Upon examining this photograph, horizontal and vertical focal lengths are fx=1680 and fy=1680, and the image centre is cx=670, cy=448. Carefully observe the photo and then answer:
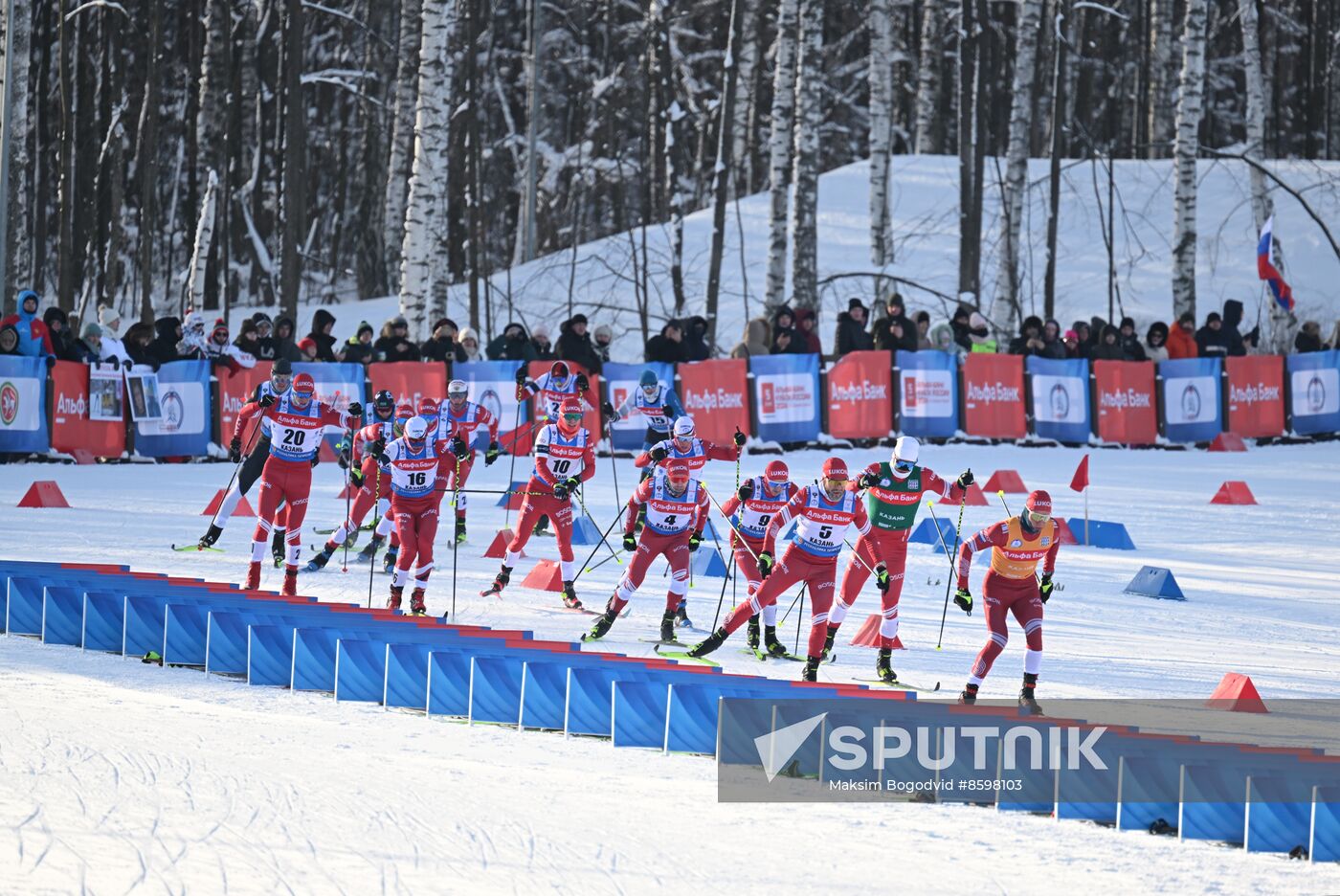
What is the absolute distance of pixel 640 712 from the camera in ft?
34.2

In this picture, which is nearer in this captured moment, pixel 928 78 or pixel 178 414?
pixel 178 414

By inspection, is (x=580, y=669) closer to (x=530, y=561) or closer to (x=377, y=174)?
(x=530, y=561)

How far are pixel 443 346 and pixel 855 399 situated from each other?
5762 mm

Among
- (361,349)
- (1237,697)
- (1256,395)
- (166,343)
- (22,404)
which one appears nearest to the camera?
(1237,697)

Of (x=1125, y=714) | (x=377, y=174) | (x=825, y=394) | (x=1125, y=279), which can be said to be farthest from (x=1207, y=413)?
(x=377, y=174)

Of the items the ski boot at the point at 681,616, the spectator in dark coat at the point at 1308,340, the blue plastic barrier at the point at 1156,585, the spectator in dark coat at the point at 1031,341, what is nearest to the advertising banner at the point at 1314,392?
the spectator in dark coat at the point at 1308,340

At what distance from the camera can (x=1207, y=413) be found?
84.0ft

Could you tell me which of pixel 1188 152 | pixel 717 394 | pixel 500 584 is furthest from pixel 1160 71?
pixel 500 584

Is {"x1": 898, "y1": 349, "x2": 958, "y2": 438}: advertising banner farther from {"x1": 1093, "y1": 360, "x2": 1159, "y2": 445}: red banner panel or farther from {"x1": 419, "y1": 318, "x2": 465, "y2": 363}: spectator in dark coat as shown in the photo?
{"x1": 419, "y1": 318, "x2": 465, "y2": 363}: spectator in dark coat

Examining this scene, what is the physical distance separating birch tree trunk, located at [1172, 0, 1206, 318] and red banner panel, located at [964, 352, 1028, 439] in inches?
207

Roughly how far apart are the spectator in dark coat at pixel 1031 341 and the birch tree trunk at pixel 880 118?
9.79m

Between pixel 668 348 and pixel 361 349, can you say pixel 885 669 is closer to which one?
pixel 668 348

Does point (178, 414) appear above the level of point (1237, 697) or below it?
above

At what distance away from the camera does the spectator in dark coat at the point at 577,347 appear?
22.7 meters
